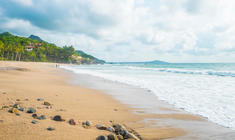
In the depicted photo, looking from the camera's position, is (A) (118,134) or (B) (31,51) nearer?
(A) (118,134)

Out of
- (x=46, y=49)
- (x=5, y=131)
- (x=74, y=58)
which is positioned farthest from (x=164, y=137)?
(x=74, y=58)

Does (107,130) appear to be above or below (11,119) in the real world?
A: below

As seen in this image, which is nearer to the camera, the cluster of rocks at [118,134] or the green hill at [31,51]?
the cluster of rocks at [118,134]

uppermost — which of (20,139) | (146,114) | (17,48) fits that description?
(17,48)

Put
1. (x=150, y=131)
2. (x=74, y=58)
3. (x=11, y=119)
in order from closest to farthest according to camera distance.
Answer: (x=11, y=119)
(x=150, y=131)
(x=74, y=58)

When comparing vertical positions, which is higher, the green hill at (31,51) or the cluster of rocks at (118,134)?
the green hill at (31,51)

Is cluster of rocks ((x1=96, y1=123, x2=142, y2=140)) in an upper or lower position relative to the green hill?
lower

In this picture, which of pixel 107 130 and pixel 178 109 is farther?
pixel 178 109

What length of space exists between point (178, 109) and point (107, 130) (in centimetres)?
328

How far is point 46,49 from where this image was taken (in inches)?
3391

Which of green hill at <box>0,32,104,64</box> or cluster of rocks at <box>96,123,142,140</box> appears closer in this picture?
cluster of rocks at <box>96,123,142,140</box>

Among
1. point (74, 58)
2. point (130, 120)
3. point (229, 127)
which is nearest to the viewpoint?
point (229, 127)

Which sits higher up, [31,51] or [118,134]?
[31,51]

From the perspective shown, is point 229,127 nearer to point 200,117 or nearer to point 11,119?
point 200,117
